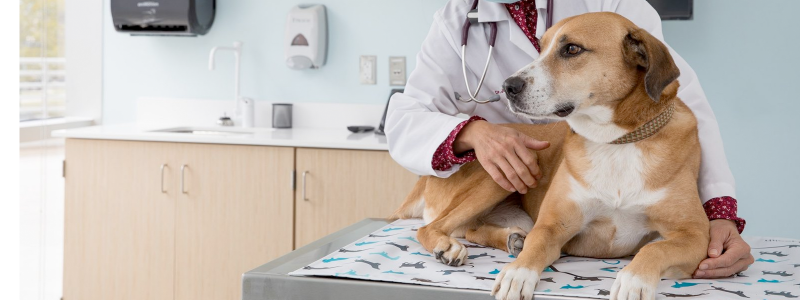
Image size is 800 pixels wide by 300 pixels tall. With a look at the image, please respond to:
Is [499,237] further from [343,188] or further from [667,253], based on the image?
[343,188]

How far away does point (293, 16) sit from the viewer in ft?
10.6

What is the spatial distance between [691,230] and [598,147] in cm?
20

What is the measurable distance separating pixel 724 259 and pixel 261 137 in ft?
6.67

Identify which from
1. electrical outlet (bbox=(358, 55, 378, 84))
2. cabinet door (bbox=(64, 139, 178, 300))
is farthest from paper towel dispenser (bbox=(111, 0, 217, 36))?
electrical outlet (bbox=(358, 55, 378, 84))

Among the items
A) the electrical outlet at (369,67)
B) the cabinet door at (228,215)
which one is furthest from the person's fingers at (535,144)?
the electrical outlet at (369,67)

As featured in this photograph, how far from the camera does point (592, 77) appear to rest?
3.97 ft

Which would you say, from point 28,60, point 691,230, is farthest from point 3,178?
point 691,230

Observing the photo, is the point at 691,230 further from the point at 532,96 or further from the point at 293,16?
the point at 293,16

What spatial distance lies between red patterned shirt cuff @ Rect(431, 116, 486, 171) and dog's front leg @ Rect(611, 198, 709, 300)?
0.36 meters

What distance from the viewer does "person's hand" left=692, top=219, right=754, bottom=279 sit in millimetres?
1090

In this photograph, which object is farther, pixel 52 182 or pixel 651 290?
pixel 52 182

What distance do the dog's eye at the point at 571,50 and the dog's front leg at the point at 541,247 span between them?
0.24m

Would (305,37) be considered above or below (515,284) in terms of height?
above

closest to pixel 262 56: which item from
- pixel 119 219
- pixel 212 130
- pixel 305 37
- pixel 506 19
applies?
pixel 305 37
